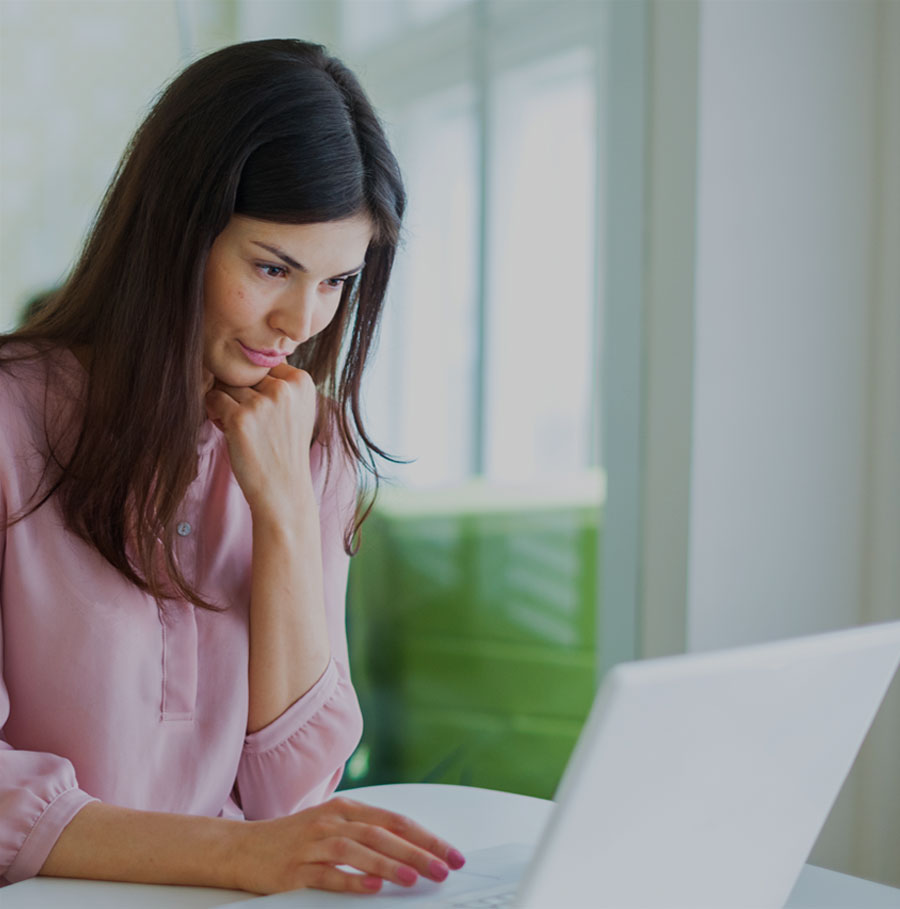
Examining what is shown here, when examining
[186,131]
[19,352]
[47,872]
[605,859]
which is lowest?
[47,872]

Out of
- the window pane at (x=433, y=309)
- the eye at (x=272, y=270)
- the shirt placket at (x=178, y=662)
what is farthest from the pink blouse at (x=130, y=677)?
the window pane at (x=433, y=309)

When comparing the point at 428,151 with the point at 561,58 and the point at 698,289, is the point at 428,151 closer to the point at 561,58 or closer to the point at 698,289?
the point at 561,58

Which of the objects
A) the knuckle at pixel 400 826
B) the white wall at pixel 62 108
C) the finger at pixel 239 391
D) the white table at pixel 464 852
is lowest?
the white table at pixel 464 852

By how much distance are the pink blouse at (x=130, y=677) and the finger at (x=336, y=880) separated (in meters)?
0.23

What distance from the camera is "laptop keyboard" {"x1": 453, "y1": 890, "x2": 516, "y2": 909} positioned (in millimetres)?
834

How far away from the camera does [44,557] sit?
3.63 feet

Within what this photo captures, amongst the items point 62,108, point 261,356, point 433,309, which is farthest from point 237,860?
point 433,309

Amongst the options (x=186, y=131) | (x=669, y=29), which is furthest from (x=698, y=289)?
(x=186, y=131)

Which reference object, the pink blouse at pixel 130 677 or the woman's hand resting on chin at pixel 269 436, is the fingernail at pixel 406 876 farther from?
the woman's hand resting on chin at pixel 269 436

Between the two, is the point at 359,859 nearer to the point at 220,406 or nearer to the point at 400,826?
the point at 400,826

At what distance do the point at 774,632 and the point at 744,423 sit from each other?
0.42 m

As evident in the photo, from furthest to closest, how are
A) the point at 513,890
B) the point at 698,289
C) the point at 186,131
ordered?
the point at 698,289 < the point at 186,131 < the point at 513,890

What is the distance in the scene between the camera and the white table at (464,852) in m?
0.89

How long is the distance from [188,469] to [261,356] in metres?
0.14
